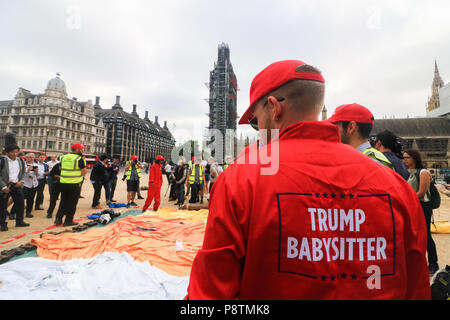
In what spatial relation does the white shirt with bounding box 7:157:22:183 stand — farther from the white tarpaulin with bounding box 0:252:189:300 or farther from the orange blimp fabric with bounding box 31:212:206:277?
the white tarpaulin with bounding box 0:252:189:300

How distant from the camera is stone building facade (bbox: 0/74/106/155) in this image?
55.6m

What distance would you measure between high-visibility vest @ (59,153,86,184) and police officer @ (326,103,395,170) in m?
6.68

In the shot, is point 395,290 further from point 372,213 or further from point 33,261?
point 33,261

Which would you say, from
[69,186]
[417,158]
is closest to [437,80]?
[417,158]

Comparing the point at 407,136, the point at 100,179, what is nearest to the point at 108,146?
the point at 100,179

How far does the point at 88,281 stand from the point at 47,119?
69.8 meters

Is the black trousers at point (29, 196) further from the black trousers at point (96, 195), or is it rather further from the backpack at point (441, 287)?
the backpack at point (441, 287)

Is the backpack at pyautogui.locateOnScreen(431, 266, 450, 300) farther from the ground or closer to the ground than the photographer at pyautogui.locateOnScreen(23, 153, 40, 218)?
closer to the ground

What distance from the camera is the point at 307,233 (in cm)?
79

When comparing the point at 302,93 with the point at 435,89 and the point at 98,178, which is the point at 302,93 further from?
the point at 435,89

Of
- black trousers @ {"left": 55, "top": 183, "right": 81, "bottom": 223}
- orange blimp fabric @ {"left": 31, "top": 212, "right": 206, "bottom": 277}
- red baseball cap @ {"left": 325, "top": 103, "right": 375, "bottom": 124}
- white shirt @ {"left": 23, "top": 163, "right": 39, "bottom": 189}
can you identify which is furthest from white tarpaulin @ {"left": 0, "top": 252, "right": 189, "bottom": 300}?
white shirt @ {"left": 23, "top": 163, "right": 39, "bottom": 189}

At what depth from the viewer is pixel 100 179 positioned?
895 centimetres

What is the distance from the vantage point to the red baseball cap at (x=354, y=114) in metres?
2.22
